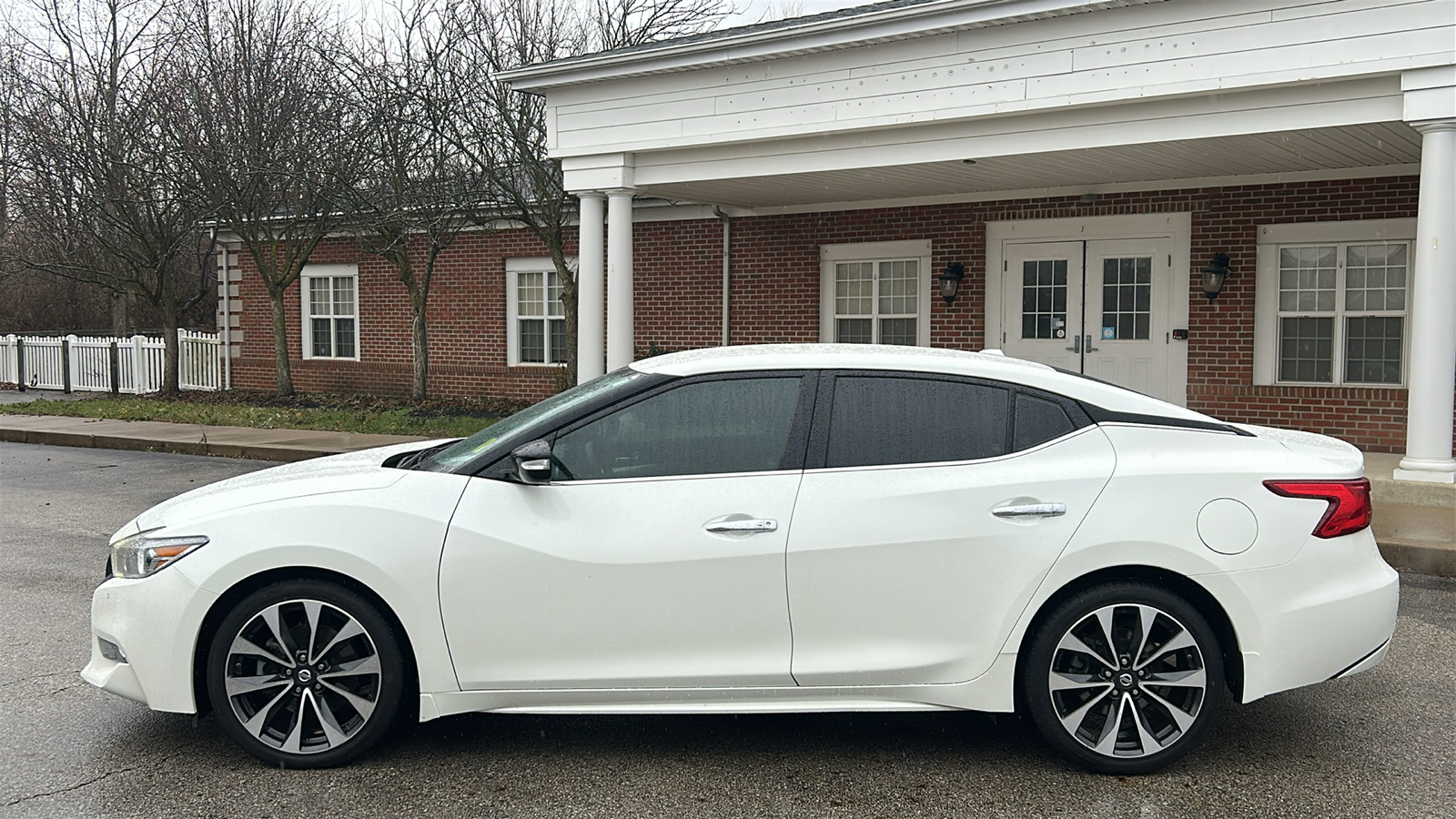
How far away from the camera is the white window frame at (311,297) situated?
797 inches

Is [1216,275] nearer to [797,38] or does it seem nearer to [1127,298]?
[1127,298]

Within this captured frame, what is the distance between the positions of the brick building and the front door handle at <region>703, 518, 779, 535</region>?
7.09 m

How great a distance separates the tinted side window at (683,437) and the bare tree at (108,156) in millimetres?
17296

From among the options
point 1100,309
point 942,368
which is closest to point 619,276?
point 1100,309

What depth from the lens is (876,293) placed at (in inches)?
605

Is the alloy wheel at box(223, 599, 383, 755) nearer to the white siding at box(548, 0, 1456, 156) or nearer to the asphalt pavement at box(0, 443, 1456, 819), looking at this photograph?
the asphalt pavement at box(0, 443, 1456, 819)

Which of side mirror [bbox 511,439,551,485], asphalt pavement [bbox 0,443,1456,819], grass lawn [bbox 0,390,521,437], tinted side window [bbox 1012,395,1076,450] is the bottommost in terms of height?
asphalt pavement [bbox 0,443,1456,819]

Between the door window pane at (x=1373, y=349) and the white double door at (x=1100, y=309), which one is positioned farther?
the white double door at (x=1100, y=309)

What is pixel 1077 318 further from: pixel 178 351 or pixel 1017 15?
pixel 178 351

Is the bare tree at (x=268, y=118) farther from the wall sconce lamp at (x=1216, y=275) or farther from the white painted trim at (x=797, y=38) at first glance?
the wall sconce lamp at (x=1216, y=275)

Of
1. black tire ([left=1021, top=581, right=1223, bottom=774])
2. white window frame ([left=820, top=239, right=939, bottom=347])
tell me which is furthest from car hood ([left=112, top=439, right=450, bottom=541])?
white window frame ([left=820, top=239, right=939, bottom=347])

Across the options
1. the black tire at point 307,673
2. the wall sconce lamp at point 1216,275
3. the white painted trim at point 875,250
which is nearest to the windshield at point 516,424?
the black tire at point 307,673

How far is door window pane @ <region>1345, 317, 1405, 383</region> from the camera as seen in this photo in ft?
40.2

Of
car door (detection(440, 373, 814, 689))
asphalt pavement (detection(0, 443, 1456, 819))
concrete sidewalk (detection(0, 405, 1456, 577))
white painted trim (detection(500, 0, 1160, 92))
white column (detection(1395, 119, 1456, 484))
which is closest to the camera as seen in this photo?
asphalt pavement (detection(0, 443, 1456, 819))
